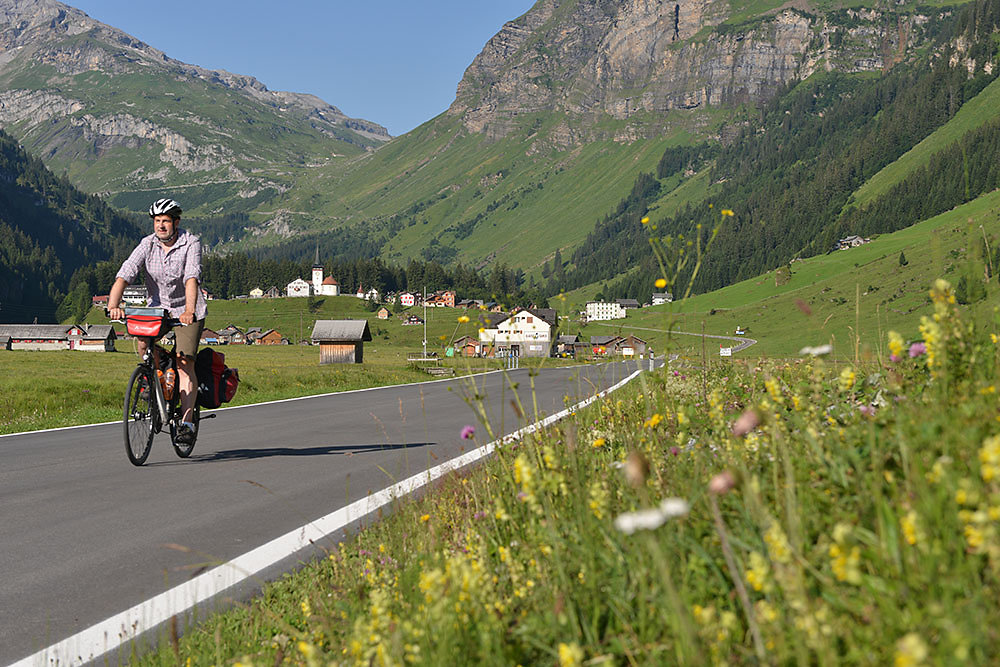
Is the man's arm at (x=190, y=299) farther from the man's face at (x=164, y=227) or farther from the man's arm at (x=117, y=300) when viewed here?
the man's arm at (x=117, y=300)

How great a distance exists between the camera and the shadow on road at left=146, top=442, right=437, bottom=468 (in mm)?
8797

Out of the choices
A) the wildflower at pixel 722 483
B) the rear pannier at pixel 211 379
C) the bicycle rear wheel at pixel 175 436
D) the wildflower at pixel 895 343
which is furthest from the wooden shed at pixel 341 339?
the wildflower at pixel 722 483

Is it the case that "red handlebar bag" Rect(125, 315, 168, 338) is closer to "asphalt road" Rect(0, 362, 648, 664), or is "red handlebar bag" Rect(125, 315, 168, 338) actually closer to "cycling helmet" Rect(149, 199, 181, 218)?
"cycling helmet" Rect(149, 199, 181, 218)

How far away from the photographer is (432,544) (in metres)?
3.76

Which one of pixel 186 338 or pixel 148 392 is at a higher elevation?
pixel 186 338

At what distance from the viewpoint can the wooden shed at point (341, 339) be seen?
70125mm

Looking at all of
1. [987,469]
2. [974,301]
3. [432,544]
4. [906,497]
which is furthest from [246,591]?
[974,301]

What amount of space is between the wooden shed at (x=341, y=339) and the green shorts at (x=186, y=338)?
61.7 metres

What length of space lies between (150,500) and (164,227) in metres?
3.44

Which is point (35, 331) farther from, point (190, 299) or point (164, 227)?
point (190, 299)

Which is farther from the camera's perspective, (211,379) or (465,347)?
(211,379)

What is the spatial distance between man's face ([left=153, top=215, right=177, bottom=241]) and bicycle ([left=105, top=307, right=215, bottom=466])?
2.90 feet

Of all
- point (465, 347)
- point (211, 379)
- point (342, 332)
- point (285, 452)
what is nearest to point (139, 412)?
point (211, 379)

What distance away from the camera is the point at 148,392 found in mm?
8258
